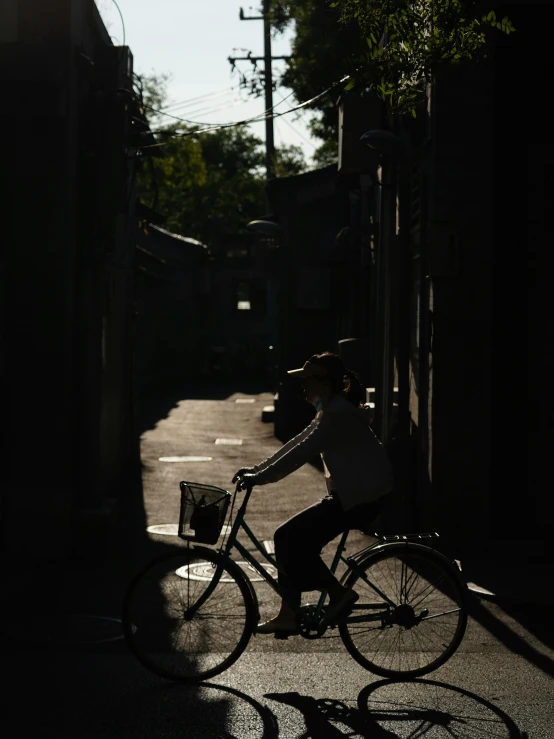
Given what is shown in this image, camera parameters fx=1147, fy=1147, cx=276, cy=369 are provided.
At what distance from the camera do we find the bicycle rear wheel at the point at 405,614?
6344 mm

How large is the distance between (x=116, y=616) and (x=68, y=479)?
111 inches

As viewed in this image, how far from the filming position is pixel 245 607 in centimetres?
625

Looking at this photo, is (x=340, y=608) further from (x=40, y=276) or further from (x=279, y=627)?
(x=40, y=276)

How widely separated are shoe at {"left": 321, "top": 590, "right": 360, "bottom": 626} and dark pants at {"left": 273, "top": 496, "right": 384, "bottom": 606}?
0.12 metres

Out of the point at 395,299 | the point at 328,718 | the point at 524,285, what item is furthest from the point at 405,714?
the point at 395,299

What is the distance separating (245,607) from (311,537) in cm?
52

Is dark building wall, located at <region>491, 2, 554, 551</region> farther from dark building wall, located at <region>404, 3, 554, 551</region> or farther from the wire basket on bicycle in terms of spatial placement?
the wire basket on bicycle

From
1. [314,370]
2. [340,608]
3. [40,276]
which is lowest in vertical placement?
[340,608]

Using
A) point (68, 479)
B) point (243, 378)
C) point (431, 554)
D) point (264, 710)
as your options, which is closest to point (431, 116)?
point (68, 479)

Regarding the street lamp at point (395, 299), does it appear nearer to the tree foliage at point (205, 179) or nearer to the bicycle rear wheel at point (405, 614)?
the bicycle rear wheel at point (405, 614)

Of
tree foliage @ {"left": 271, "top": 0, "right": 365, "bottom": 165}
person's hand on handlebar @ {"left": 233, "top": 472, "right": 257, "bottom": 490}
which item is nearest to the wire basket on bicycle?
person's hand on handlebar @ {"left": 233, "top": 472, "right": 257, "bottom": 490}

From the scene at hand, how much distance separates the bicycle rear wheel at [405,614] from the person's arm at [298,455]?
0.68m

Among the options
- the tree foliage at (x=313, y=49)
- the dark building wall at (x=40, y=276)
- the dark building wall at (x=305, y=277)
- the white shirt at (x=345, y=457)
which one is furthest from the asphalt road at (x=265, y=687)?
the tree foliage at (x=313, y=49)

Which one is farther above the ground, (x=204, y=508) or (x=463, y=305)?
(x=463, y=305)
